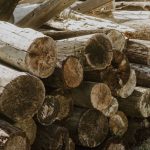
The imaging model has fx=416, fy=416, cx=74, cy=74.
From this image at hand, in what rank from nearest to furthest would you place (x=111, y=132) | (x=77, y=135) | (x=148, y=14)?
(x=77, y=135)
(x=111, y=132)
(x=148, y=14)

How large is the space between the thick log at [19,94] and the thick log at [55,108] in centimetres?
38

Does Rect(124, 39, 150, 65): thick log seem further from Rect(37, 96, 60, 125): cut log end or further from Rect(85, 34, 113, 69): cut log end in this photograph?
Rect(37, 96, 60, 125): cut log end

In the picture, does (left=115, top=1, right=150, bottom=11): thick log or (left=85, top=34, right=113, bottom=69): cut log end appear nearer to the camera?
(left=85, top=34, right=113, bottom=69): cut log end

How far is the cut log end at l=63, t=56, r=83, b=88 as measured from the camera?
4.95 metres

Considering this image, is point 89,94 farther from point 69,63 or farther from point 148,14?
point 148,14

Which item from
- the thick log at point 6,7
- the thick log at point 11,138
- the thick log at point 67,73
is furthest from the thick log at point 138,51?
the thick log at point 11,138

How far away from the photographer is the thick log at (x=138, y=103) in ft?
18.9

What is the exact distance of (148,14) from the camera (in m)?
9.35

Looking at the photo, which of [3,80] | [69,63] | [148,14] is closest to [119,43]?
[69,63]

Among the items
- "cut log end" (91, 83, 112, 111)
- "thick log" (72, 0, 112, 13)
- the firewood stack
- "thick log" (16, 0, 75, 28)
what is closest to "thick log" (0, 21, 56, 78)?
the firewood stack

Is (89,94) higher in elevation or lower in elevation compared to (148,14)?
higher

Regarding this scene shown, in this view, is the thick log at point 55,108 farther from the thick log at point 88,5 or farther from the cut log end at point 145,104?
the thick log at point 88,5

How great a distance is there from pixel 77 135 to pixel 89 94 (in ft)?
1.79

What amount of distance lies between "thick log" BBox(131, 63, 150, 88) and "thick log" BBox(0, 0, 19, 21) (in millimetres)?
1980
